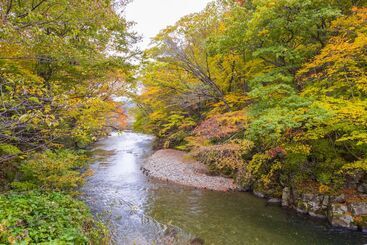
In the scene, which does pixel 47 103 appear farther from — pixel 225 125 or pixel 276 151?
pixel 276 151

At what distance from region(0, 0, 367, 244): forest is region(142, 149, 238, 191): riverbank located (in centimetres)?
88

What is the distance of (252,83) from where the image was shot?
38.8 ft

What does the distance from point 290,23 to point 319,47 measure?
7.68 ft

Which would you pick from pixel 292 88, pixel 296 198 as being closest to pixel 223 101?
pixel 292 88

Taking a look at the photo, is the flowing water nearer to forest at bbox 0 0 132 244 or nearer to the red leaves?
forest at bbox 0 0 132 244

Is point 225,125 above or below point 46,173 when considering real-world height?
above

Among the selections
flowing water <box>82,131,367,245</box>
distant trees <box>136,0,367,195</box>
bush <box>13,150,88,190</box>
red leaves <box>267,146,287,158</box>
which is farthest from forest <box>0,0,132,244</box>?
red leaves <box>267,146,287,158</box>

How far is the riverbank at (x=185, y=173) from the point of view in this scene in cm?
1394

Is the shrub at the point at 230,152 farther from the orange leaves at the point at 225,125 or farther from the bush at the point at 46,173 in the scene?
the bush at the point at 46,173

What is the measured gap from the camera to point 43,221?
5688 mm


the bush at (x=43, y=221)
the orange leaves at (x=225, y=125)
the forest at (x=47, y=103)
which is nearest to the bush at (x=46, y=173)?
the forest at (x=47, y=103)

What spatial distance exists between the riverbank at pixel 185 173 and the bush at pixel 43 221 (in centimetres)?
744

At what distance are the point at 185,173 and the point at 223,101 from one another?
524cm

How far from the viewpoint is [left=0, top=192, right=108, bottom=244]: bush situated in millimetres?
4818
